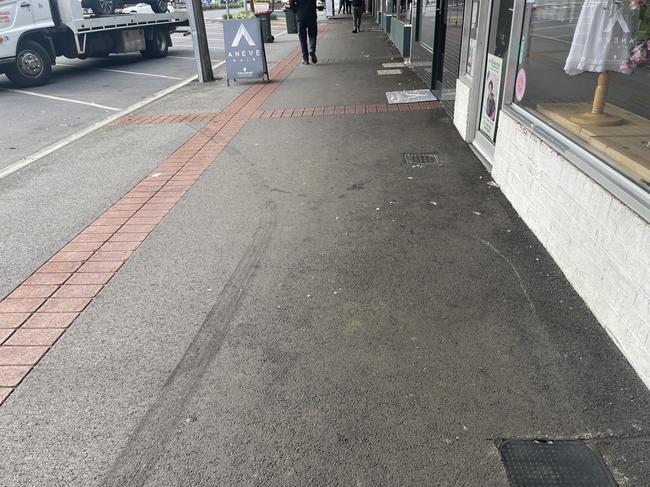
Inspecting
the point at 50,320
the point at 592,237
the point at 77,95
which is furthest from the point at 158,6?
the point at 592,237

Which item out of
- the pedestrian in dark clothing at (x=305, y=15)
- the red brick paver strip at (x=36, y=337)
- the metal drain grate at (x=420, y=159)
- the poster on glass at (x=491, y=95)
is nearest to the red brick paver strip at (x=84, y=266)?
the red brick paver strip at (x=36, y=337)

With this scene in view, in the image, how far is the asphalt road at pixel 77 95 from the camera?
329 inches

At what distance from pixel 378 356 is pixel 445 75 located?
256 inches

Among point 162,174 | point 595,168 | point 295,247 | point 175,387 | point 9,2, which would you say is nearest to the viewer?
point 175,387

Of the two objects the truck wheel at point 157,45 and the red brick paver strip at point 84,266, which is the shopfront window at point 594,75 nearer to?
the red brick paver strip at point 84,266

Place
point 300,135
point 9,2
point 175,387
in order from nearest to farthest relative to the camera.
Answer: point 175,387 → point 300,135 → point 9,2

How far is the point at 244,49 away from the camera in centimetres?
1095

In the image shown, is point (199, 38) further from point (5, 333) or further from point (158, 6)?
point (5, 333)

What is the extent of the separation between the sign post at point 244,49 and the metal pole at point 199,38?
30.6 inches

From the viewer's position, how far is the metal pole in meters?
11.2

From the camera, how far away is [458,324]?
3.13m

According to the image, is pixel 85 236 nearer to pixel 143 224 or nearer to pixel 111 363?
pixel 143 224

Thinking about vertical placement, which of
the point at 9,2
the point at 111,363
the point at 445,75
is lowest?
the point at 111,363

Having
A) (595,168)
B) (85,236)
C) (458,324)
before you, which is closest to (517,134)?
(595,168)
